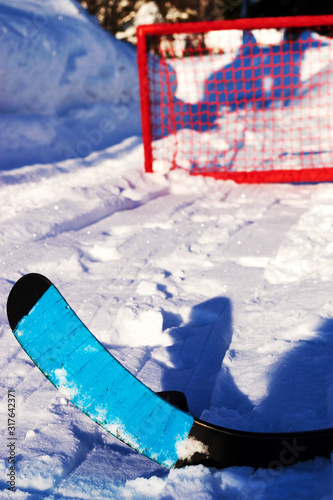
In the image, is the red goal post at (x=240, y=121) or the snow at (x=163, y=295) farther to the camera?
the red goal post at (x=240, y=121)

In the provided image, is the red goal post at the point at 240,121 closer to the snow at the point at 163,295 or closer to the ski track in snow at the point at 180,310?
the snow at the point at 163,295

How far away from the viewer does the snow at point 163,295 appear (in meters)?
1.34

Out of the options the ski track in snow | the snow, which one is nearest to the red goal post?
the snow

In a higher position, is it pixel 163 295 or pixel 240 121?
pixel 240 121

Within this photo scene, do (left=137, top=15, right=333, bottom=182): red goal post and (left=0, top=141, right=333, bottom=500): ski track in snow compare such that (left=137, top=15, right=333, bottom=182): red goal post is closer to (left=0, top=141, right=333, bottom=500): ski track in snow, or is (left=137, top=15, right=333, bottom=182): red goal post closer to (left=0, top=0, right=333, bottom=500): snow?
(left=0, top=0, right=333, bottom=500): snow

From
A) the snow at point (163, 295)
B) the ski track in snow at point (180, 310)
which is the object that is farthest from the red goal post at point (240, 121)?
the ski track in snow at point (180, 310)

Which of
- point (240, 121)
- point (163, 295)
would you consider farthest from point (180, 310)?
point (240, 121)

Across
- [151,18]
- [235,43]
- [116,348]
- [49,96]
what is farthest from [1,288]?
[151,18]

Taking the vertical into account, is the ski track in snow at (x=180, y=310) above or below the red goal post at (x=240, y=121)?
below

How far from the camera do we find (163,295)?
2279 millimetres

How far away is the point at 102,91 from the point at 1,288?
15.2ft

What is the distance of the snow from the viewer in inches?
52.6

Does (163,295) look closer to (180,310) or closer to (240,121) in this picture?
(180,310)

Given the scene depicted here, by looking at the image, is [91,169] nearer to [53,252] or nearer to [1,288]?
[53,252]
